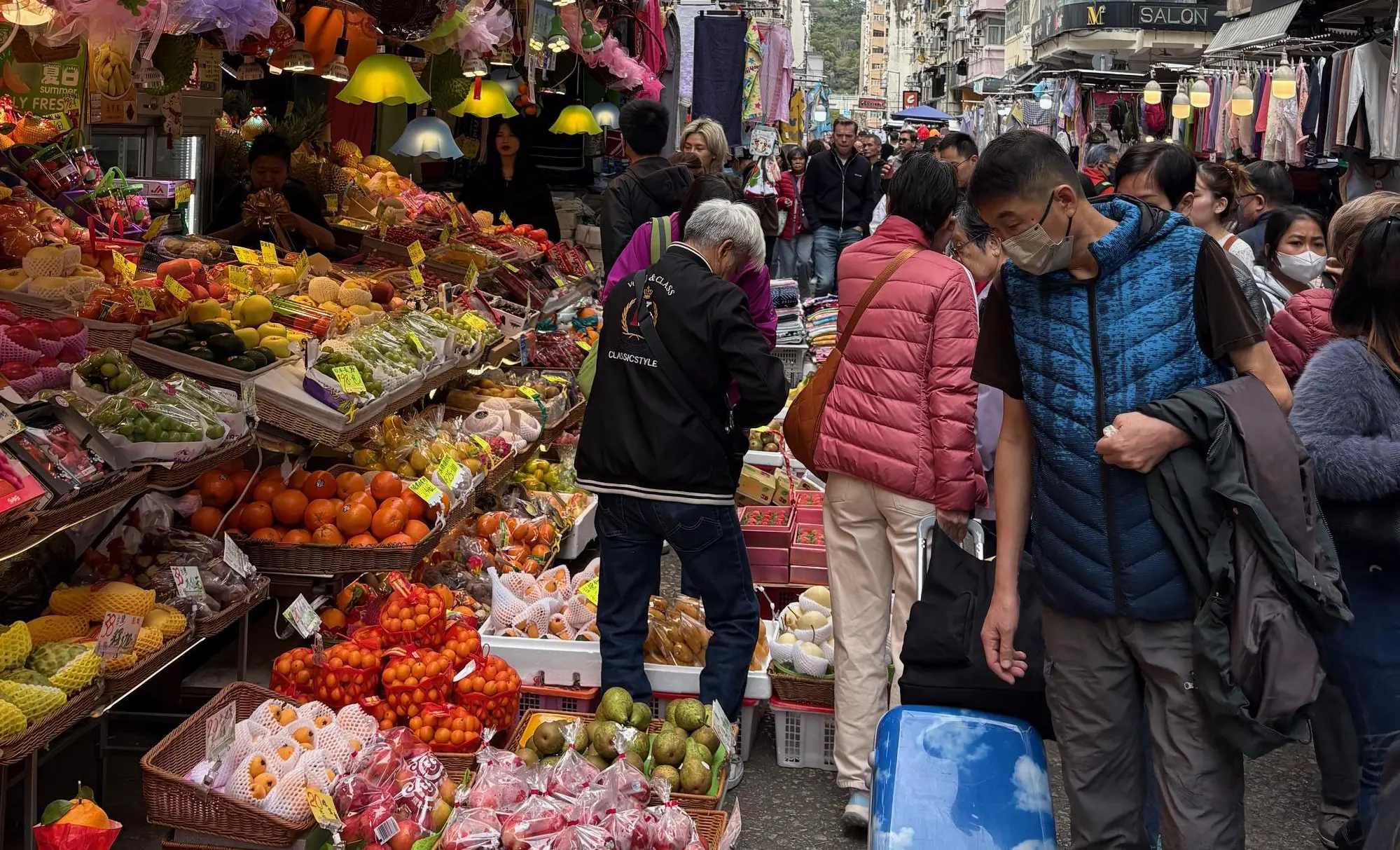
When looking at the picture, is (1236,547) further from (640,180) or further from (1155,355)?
(640,180)

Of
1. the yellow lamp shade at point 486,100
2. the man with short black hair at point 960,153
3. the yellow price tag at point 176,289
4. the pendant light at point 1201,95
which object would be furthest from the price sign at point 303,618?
the pendant light at point 1201,95

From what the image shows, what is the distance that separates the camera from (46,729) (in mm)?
3213

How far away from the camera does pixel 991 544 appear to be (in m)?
4.64

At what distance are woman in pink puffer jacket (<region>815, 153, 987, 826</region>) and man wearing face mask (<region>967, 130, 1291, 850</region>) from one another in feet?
4.04

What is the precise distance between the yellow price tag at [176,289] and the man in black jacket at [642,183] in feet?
7.27

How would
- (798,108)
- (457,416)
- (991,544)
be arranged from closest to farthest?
1. (991,544)
2. (457,416)
3. (798,108)

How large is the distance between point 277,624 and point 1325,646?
3.72 metres

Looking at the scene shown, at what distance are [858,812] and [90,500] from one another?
252 cm

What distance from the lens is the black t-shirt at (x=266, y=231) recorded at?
23.3 feet

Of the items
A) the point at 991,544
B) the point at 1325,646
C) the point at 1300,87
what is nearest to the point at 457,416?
the point at 991,544

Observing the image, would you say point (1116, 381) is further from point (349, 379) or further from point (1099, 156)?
point (1099, 156)

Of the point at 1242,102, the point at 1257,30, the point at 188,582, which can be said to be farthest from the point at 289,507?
the point at 1242,102

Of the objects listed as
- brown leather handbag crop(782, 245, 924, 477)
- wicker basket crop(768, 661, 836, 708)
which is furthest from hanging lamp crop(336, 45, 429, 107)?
wicker basket crop(768, 661, 836, 708)

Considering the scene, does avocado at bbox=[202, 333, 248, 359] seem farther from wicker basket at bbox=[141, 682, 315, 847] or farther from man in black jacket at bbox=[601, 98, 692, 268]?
man in black jacket at bbox=[601, 98, 692, 268]
